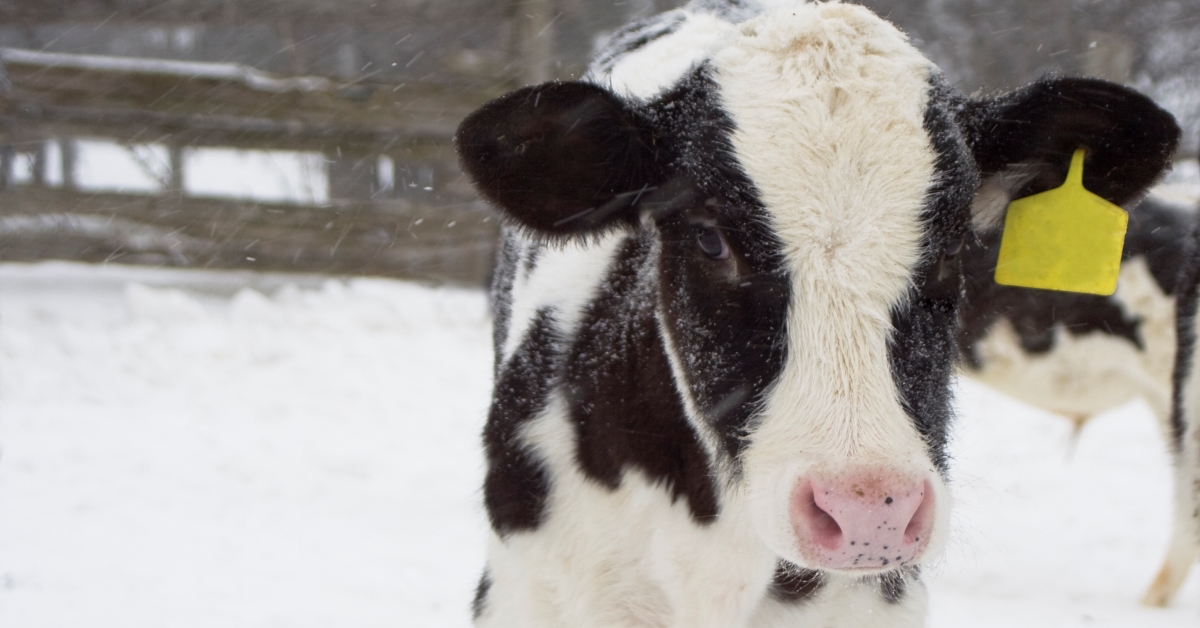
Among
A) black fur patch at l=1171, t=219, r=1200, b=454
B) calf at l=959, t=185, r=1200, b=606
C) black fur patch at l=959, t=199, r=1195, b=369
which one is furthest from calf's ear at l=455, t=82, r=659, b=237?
black fur patch at l=1171, t=219, r=1200, b=454

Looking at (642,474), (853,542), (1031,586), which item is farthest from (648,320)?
(1031,586)

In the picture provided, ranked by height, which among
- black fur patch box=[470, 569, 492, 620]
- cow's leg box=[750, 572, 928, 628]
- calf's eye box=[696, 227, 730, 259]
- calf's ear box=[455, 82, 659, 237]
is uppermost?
calf's ear box=[455, 82, 659, 237]

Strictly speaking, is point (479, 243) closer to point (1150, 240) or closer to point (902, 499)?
point (1150, 240)

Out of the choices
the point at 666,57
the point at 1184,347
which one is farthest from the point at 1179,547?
the point at 666,57

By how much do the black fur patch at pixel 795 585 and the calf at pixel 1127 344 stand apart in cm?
222

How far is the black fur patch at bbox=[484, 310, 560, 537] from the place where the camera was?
2.12 meters

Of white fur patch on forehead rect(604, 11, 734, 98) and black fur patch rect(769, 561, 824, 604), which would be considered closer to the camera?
black fur patch rect(769, 561, 824, 604)

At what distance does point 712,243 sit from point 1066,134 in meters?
0.81

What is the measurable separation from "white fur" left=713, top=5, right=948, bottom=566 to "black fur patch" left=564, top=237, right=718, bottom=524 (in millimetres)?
357

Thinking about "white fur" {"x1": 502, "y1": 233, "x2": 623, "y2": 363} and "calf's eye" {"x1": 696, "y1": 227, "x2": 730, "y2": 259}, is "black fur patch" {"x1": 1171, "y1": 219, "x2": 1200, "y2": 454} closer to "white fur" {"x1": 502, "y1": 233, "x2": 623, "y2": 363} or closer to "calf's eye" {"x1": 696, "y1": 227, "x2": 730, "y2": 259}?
"white fur" {"x1": 502, "y1": 233, "x2": 623, "y2": 363}

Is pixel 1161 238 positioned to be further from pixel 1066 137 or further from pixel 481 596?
pixel 481 596

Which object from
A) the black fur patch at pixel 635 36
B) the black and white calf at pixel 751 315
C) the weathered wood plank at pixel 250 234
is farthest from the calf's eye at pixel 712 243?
the weathered wood plank at pixel 250 234

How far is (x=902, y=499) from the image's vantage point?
1468 mm

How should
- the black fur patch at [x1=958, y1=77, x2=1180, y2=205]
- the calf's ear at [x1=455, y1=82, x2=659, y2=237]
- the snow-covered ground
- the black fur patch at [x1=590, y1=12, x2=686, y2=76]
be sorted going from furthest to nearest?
1. the snow-covered ground
2. the black fur patch at [x1=590, y1=12, x2=686, y2=76]
3. the black fur patch at [x1=958, y1=77, x2=1180, y2=205]
4. the calf's ear at [x1=455, y1=82, x2=659, y2=237]
